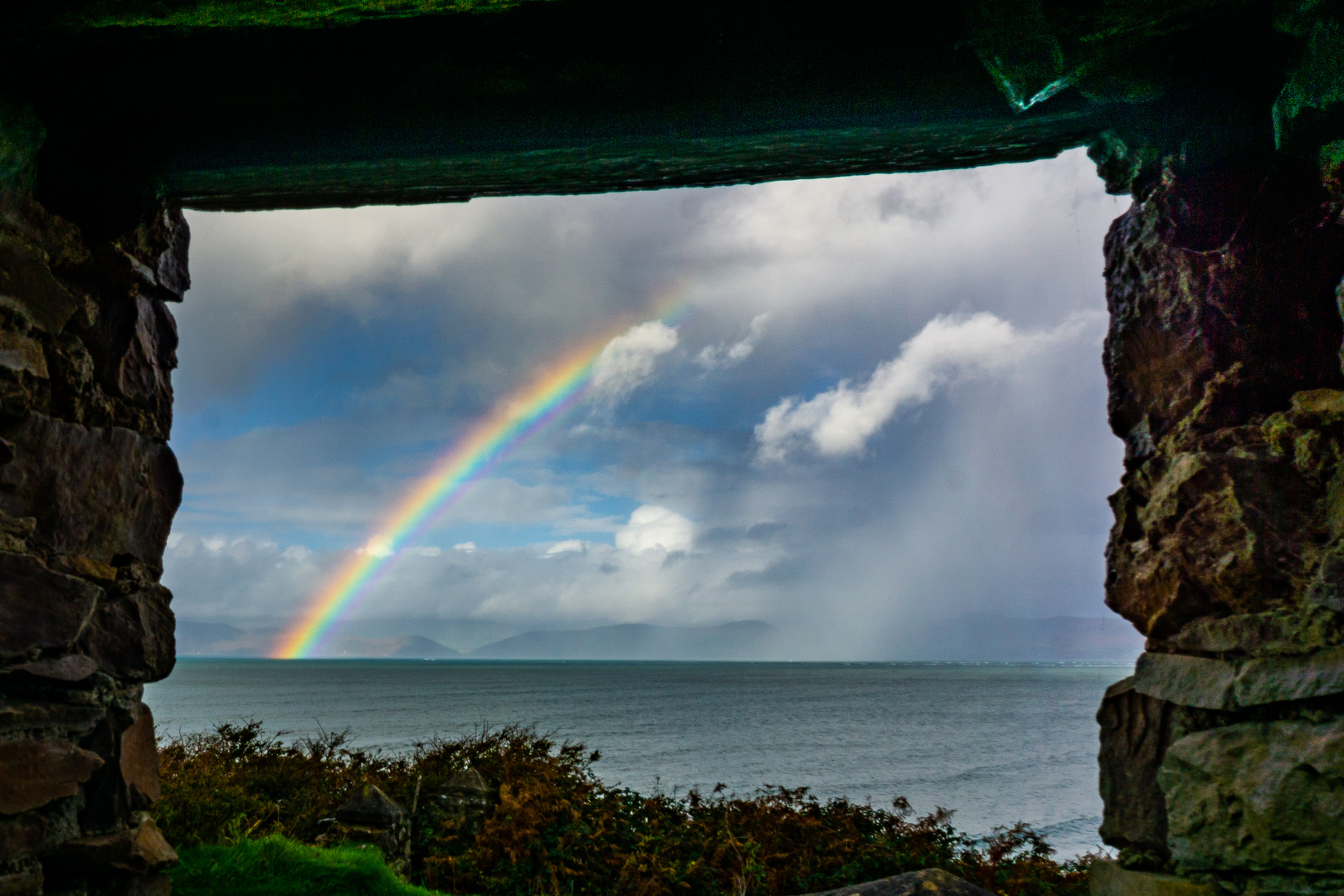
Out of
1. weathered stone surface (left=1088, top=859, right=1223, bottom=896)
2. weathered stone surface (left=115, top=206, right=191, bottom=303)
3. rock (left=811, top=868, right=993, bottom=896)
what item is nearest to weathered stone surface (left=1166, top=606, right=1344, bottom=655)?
weathered stone surface (left=1088, top=859, right=1223, bottom=896)

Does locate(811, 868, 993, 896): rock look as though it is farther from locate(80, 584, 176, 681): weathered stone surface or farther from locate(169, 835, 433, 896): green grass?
locate(169, 835, 433, 896): green grass

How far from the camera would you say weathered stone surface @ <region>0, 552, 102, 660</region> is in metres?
2.31

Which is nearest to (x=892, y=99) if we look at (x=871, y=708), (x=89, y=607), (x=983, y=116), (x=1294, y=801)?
(x=983, y=116)

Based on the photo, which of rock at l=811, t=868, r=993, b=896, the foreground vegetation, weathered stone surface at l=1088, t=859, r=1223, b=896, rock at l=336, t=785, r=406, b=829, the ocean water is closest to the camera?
weathered stone surface at l=1088, t=859, r=1223, b=896

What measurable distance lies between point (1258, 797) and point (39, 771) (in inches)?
135

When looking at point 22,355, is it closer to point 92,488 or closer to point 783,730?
A: point 92,488

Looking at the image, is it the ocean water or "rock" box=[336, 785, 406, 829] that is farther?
the ocean water

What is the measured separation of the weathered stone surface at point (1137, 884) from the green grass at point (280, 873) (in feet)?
11.4

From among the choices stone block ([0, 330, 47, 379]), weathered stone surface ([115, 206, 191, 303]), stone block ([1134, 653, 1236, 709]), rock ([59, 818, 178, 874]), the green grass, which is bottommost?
the green grass

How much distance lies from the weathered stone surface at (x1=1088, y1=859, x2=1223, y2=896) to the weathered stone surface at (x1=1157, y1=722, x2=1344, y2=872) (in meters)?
0.05

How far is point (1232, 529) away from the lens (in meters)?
2.26

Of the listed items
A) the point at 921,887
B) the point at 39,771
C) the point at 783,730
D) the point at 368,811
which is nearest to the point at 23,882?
the point at 39,771

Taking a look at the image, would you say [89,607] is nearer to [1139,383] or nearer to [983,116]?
[983,116]

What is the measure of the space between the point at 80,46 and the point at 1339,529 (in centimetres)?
386
